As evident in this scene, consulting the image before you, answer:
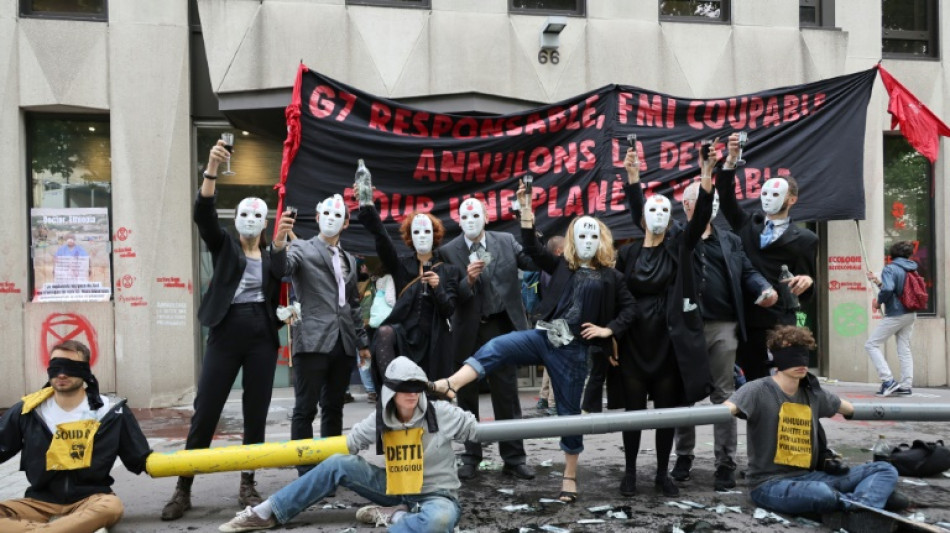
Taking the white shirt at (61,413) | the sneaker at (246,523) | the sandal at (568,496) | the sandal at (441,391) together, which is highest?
the sandal at (441,391)

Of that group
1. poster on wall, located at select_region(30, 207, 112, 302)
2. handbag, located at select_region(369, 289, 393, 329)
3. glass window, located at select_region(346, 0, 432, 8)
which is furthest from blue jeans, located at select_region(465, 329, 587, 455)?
poster on wall, located at select_region(30, 207, 112, 302)

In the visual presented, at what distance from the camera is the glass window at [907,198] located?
1099 cm

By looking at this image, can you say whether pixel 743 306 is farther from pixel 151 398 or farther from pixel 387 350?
pixel 151 398

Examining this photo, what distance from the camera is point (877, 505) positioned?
4.31 metres

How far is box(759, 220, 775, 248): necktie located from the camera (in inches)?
215

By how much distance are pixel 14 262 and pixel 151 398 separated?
2.29m

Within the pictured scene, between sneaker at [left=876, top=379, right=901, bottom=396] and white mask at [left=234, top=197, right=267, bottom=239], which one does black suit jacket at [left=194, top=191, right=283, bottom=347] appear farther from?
sneaker at [left=876, top=379, right=901, bottom=396]

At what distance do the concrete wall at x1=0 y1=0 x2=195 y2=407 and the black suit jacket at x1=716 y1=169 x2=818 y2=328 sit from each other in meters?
6.68

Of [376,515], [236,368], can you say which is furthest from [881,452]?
[236,368]

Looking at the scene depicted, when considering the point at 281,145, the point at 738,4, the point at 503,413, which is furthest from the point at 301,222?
the point at 738,4

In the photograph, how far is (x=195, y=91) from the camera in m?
9.42

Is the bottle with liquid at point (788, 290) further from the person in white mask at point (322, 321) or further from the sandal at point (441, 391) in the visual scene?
the person in white mask at point (322, 321)

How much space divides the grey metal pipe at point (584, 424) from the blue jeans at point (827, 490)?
0.71 m

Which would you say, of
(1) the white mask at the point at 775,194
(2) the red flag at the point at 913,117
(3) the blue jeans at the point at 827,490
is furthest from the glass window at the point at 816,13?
(3) the blue jeans at the point at 827,490
